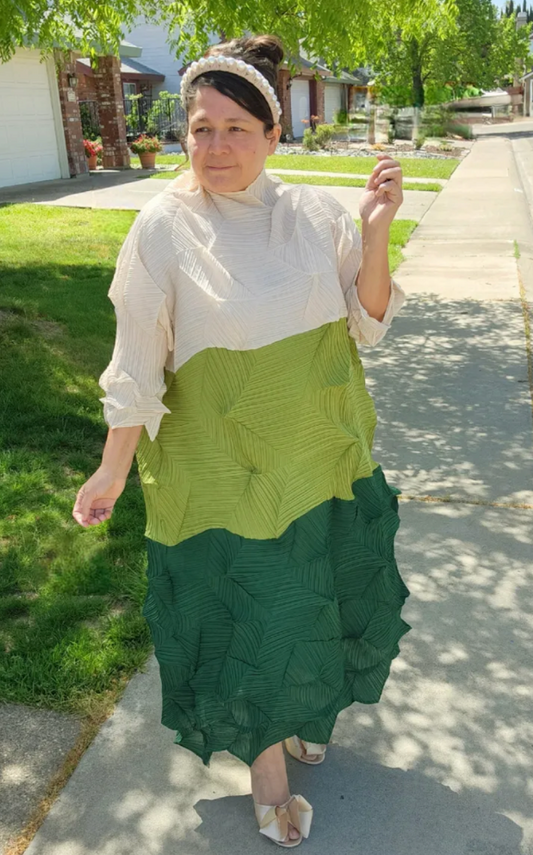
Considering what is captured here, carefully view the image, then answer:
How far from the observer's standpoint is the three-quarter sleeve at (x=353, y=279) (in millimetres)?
1982

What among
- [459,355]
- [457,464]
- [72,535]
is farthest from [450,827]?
[459,355]

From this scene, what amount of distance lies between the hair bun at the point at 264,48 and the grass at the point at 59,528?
1.85 metres

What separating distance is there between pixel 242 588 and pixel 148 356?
0.56m

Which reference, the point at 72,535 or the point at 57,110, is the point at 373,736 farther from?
the point at 57,110

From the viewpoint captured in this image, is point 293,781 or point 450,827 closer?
point 450,827

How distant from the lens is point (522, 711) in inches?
100

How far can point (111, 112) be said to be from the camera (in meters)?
20.0

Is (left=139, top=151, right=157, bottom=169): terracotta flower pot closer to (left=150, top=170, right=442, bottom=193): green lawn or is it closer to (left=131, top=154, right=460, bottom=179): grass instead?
(left=131, top=154, right=460, bottom=179): grass

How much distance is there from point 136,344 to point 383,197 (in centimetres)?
65

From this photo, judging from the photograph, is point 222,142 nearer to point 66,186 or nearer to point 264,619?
point 264,619

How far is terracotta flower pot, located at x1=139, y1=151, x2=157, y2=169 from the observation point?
19.8 meters

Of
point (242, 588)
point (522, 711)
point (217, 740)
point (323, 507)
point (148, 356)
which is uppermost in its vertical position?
point (148, 356)

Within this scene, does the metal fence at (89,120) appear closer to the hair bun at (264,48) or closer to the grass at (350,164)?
the grass at (350,164)

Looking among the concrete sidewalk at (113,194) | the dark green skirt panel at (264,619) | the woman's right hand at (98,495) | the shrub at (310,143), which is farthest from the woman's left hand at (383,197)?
the shrub at (310,143)
